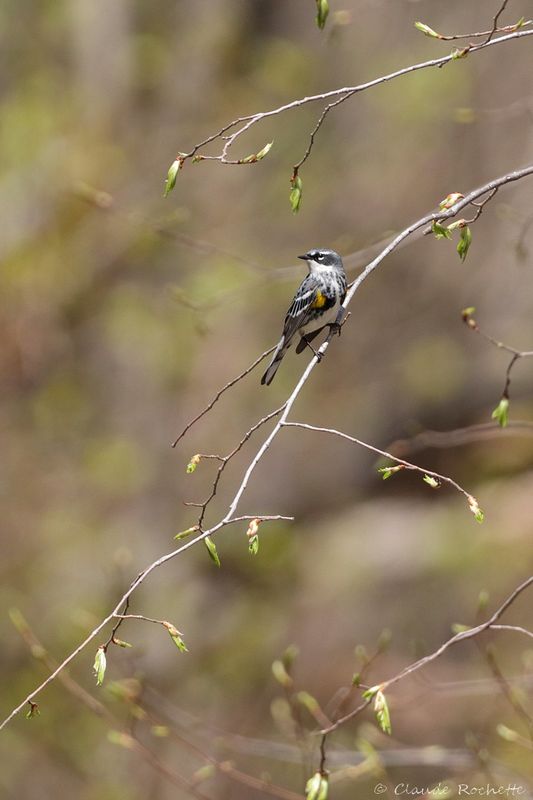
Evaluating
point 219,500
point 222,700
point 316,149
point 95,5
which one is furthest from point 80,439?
point 95,5

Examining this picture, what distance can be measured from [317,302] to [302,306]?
0.21 feet

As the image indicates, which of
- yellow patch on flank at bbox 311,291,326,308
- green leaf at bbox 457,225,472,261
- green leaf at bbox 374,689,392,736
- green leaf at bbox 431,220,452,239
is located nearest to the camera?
green leaf at bbox 374,689,392,736

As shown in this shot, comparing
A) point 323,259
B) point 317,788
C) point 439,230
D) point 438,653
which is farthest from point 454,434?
point 317,788

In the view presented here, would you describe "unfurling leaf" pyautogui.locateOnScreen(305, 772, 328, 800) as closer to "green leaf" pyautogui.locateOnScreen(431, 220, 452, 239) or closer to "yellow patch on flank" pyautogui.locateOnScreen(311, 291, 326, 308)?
"green leaf" pyautogui.locateOnScreen(431, 220, 452, 239)

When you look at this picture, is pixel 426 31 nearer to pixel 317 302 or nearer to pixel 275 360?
pixel 317 302

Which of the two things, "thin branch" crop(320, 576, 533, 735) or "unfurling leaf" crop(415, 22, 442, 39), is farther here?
"unfurling leaf" crop(415, 22, 442, 39)

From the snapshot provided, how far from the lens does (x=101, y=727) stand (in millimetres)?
7812

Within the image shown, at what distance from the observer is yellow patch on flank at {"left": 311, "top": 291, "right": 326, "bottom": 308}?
11.7 ft

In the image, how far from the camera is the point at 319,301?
11.8ft

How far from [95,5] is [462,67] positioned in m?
3.61

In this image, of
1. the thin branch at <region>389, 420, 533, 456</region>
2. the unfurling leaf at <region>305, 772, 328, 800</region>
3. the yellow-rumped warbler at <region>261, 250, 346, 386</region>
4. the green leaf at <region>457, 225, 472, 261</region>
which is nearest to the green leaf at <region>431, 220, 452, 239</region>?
the green leaf at <region>457, 225, 472, 261</region>

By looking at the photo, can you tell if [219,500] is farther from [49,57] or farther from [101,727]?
[49,57]

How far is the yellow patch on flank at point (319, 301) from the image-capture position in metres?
3.58

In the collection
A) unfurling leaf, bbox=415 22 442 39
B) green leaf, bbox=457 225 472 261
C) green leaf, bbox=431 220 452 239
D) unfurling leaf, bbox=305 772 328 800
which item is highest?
unfurling leaf, bbox=415 22 442 39
